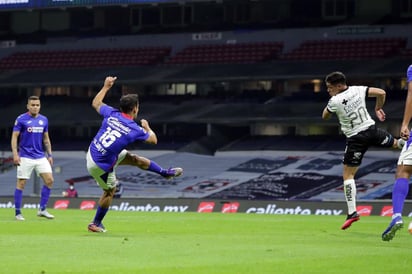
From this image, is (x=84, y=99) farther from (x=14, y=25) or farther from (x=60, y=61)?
(x=14, y=25)

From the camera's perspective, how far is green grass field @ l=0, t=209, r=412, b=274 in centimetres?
1072

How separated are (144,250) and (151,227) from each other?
656cm

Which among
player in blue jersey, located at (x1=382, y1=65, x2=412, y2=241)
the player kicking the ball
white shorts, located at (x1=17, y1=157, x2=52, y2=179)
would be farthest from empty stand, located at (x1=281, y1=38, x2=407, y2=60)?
player in blue jersey, located at (x1=382, y1=65, x2=412, y2=241)

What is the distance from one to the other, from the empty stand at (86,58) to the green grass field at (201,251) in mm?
38852

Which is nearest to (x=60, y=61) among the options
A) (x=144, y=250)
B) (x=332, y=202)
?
(x=332, y=202)

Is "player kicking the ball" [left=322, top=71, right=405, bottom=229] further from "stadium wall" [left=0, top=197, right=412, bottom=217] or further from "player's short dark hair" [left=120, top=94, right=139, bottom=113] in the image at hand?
"stadium wall" [left=0, top=197, right=412, bottom=217]

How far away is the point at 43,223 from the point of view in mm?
20156

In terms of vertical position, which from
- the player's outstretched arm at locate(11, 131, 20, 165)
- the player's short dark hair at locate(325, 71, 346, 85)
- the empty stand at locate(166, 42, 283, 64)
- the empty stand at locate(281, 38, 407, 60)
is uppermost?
the player's short dark hair at locate(325, 71, 346, 85)

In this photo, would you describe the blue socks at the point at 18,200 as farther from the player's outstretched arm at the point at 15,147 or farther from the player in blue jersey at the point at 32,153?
the player's outstretched arm at the point at 15,147

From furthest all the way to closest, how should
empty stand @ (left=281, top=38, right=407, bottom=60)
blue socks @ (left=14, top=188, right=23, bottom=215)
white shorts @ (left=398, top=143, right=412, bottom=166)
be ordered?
1. empty stand @ (left=281, top=38, right=407, bottom=60)
2. blue socks @ (left=14, top=188, right=23, bottom=215)
3. white shorts @ (left=398, top=143, right=412, bottom=166)

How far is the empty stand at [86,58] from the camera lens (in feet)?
186

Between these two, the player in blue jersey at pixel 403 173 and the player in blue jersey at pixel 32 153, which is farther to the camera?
the player in blue jersey at pixel 32 153

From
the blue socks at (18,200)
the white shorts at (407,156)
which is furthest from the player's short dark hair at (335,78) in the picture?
the blue socks at (18,200)

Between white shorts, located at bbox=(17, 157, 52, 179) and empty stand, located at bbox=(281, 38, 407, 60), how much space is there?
96.4 ft
